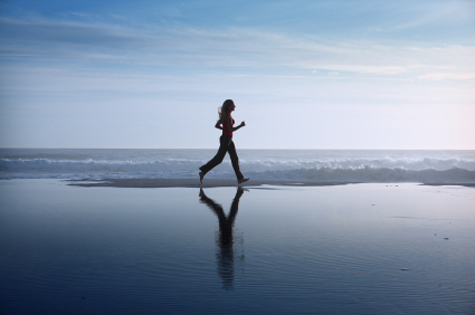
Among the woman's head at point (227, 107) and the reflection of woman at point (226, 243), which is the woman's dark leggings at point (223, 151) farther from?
the reflection of woman at point (226, 243)

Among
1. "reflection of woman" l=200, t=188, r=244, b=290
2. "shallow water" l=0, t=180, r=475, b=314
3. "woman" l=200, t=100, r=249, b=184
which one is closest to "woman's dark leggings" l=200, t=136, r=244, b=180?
"woman" l=200, t=100, r=249, b=184

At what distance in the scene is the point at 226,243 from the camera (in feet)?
13.4

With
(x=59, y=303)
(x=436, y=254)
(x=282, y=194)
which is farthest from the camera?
(x=282, y=194)

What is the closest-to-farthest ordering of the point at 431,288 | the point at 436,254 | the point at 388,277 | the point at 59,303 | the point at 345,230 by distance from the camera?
the point at 59,303
the point at 431,288
the point at 388,277
the point at 436,254
the point at 345,230

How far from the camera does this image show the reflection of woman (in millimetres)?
2959

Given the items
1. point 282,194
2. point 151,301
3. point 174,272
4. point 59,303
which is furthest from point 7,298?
point 282,194

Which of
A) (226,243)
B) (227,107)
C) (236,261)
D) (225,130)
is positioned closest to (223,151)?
(225,130)

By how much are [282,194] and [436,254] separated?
213 inches

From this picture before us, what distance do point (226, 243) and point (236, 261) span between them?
28.4 inches

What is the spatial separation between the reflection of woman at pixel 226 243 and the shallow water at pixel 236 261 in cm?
1

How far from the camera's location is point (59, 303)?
243 cm

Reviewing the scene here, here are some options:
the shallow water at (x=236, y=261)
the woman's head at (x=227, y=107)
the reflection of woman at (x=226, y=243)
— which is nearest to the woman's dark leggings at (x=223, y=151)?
the woman's head at (x=227, y=107)

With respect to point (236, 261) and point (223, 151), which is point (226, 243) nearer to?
point (236, 261)

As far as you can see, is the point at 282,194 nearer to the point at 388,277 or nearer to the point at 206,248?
the point at 206,248
